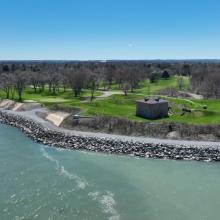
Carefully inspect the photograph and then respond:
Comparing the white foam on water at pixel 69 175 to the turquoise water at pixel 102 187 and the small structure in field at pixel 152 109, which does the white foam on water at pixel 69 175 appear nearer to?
the turquoise water at pixel 102 187

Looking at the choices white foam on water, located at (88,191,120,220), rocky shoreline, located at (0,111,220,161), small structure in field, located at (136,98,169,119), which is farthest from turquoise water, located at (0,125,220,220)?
small structure in field, located at (136,98,169,119)

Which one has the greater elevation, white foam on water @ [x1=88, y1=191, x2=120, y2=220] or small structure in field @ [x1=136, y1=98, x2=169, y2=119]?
small structure in field @ [x1=136, y1=98, x2=169, y2=119]

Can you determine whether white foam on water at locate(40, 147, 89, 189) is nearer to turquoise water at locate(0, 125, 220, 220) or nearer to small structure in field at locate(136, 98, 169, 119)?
turquoise water at locate(0, 125, 220, 220)

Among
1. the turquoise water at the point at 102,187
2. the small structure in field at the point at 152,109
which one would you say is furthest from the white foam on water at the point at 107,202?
the small structure in field at the point at 152,109

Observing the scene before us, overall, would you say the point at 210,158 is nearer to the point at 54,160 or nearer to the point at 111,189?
the point at 111,189

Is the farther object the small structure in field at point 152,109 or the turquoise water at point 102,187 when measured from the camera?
the small structure in field at point 152,109

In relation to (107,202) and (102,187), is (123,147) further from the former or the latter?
(107,202)

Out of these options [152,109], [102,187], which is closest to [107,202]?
[102,187]
